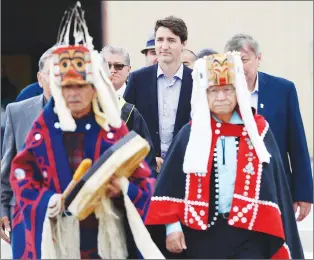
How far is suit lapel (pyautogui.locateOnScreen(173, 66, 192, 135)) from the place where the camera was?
22.6ft

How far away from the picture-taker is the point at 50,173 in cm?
503

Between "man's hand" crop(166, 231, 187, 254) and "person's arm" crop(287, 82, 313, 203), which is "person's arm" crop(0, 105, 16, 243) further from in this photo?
"person's arm" crop(287, 82, 313, 203)

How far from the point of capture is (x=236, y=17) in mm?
14477

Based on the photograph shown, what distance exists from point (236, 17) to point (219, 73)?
9062 millimetres

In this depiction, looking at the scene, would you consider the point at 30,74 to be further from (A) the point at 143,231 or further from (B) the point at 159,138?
(A) the point at 143,231

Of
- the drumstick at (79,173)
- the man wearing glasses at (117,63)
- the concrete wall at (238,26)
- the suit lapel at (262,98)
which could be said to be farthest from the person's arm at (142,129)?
the concrete wall at (238,26)

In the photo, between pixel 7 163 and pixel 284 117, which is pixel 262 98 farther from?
pixel 7 163

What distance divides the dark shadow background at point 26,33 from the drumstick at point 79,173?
10680mm

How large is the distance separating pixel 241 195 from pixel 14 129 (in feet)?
5.31

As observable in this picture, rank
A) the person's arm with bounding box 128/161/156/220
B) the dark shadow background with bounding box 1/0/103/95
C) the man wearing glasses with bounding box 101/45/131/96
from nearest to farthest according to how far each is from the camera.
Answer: the person's arm with bounding box 128/161/156/220 < the man wearing glasses with bounding box 101/45/131/96 < the dark shadow background with bounding box 1/0/103/95

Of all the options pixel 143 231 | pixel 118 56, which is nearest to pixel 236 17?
pixel 118 56

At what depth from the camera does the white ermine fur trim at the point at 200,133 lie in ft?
18.1

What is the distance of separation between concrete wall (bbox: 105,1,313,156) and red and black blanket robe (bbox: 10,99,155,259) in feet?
29.6

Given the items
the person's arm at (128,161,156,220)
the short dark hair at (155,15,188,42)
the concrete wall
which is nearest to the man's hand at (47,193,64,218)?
the person's arm at (128,161,156,220)
